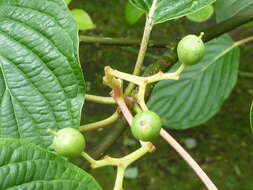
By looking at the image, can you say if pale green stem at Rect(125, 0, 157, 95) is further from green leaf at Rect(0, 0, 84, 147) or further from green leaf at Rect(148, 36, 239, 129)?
green leaf at Rect(148, 36, 239, 129)

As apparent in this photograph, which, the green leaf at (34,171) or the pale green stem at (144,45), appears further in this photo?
the pale green stem at (144,45)

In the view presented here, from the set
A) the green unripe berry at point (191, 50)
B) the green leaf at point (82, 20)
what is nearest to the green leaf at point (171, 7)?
the green unripe berry at point (191, 50)

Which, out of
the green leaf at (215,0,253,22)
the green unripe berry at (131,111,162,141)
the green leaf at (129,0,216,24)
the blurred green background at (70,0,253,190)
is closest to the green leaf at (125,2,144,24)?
the green leaf at (215,0,253,22)

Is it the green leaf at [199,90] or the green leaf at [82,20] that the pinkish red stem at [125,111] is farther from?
the green leaf at [199,90]

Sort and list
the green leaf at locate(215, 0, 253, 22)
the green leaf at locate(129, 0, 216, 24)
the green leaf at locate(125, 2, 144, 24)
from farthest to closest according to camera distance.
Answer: the green leaf at locate(125, 2, 144, 24) → the green leaf at locate(215, 0, 253, 22) → the green leaf at locate(129, 0, 216, 24)

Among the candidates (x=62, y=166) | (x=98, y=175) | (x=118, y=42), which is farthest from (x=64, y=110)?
(x=98, y=175)

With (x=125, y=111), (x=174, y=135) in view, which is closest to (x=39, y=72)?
(x=125, y=111)
